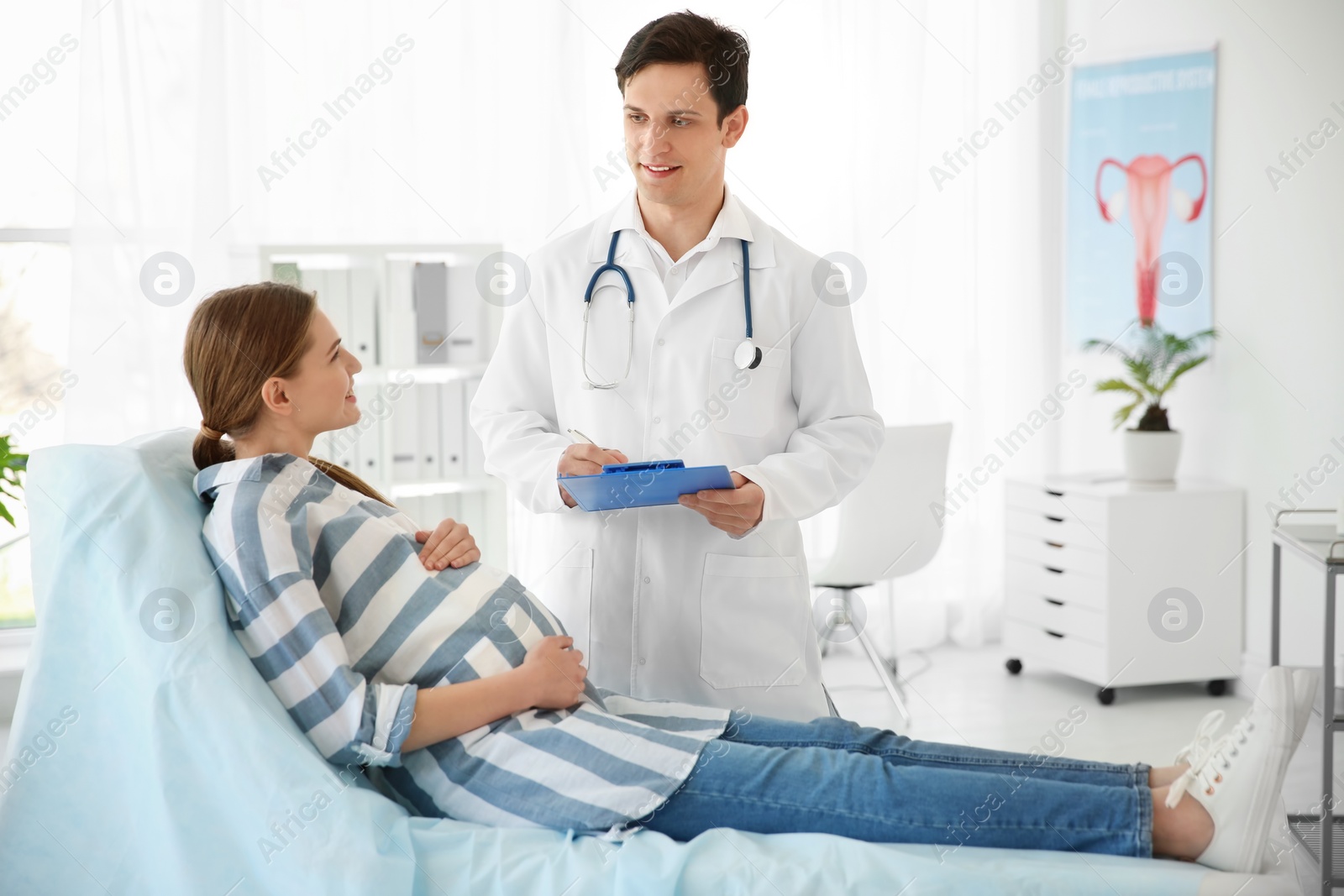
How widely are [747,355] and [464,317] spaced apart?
177cm

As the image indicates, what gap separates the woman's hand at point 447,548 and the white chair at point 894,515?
1794 mm

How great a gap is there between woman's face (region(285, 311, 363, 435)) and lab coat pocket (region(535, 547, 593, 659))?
0.42 m

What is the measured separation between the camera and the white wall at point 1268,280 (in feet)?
11.0

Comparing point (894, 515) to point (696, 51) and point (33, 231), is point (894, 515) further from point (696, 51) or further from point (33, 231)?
point (33, 231)

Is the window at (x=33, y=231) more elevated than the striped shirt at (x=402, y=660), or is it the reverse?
the window at (x=33, y=231)

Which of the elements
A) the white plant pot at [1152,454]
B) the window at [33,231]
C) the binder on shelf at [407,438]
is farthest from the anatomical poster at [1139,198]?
the window at [33,231]

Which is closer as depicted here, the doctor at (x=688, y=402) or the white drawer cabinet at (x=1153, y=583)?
the doctor at (x=688, y=402)

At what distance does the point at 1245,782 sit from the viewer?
1.25 m

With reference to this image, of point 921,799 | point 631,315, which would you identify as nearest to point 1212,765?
point 921,799

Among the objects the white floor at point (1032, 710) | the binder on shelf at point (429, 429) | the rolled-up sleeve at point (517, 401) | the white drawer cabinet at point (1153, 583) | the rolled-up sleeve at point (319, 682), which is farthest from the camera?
the white drawer cabinet at point (1153, 583)

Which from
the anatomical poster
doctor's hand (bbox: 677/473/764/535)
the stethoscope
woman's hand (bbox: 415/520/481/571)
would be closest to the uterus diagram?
the anatomical poster

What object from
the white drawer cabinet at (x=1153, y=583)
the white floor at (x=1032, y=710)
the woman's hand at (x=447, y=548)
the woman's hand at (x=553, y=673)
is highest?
the woman's hand at (x=447, y=548)

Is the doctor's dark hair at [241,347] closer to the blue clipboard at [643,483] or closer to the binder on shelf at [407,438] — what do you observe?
the blue clipboard at [643,483]

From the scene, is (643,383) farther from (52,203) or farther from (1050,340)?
(1050,340)
